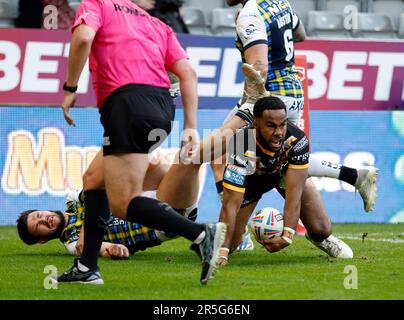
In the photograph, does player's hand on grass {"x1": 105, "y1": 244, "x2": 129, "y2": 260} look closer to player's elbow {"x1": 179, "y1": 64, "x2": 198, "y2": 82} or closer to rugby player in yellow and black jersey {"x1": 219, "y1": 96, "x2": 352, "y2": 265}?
rugby player in yellow and black jersey {"x1": 219, "y1": 96, "x2": 352, "y2": 265}

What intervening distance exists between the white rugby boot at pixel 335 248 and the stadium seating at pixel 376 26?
6.42 metres

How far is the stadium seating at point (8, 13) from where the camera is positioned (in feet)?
40.2

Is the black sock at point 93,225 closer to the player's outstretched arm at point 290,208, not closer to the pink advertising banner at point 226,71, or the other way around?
the player's outstretched arm at point 290,208

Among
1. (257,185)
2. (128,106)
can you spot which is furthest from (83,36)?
(257,185)

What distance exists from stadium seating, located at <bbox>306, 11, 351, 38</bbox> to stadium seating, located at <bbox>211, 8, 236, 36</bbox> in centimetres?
105

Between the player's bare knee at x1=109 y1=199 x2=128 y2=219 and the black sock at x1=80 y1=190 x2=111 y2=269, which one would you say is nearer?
the player's bare knee at x1=109 y1=199 x2=128 y2=219

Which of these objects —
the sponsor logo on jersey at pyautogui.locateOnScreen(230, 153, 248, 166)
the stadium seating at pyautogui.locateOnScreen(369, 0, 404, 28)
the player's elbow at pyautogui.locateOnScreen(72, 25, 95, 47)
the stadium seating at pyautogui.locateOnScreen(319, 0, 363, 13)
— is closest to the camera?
the player's elbow at pyautogui.locateOnScreen(72, 25, 95, 47)

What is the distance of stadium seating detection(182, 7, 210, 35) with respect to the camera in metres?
13.2

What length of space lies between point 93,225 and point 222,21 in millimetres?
7501

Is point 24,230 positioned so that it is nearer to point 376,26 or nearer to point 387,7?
point 376,26

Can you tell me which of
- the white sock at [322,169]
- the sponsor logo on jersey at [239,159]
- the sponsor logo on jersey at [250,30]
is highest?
the sponsor logo on jersey at [250,30]

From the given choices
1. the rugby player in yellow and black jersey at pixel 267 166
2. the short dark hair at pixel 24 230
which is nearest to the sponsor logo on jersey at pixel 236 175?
the rugby player in yellow and black jersey at pixel 267 166

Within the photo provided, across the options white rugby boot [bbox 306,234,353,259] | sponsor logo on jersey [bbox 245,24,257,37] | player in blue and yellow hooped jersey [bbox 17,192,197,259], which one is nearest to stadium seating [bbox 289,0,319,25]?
sponsor logo on jersey [bbox 245,24,257,37]

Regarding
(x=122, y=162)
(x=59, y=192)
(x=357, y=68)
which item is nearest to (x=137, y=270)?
(x=122, y=162)
